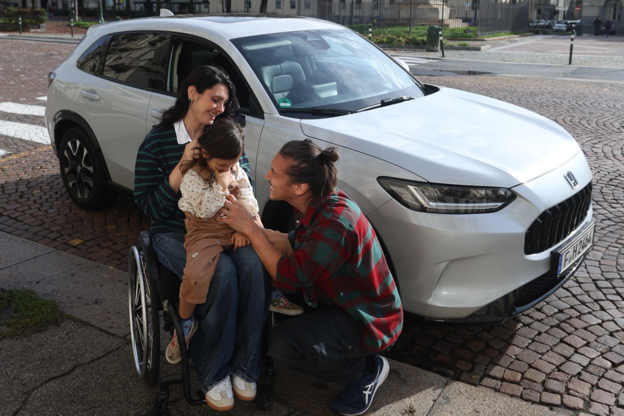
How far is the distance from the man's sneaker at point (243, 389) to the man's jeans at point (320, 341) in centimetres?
18

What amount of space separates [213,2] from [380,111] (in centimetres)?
6190

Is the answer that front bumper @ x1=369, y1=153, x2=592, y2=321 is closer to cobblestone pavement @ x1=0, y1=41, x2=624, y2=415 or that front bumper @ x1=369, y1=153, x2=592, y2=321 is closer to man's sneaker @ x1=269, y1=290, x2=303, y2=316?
cobblestone pavement @ x1=0, y1=41, x2=624, y2=415

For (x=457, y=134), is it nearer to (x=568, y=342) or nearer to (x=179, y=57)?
(x=568, y=342)

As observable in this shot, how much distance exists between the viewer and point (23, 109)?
1073cm

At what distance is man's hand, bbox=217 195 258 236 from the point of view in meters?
2.77

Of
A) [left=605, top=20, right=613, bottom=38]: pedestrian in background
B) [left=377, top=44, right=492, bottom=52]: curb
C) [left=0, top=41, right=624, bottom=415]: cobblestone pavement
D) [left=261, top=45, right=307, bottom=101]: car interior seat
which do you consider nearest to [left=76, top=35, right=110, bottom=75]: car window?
[left=0, top=41, right=624, bottom=415]: cobblestone pavement

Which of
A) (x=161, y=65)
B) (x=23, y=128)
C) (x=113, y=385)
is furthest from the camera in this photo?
(x=23, y=128)

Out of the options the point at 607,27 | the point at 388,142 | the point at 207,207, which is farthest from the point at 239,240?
the point at 607,27

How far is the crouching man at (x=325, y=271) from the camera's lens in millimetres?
2598

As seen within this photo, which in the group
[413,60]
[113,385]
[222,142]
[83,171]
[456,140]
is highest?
[222,142]

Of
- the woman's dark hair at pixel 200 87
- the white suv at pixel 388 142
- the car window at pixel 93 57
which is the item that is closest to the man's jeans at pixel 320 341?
the white suv at pixel 388 142

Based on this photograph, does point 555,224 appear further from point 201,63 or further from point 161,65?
point 161,65

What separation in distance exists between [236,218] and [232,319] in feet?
1.48

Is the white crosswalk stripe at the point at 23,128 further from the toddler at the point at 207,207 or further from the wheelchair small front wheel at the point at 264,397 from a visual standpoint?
the wheelchair small front wheel at the point at 264,397
